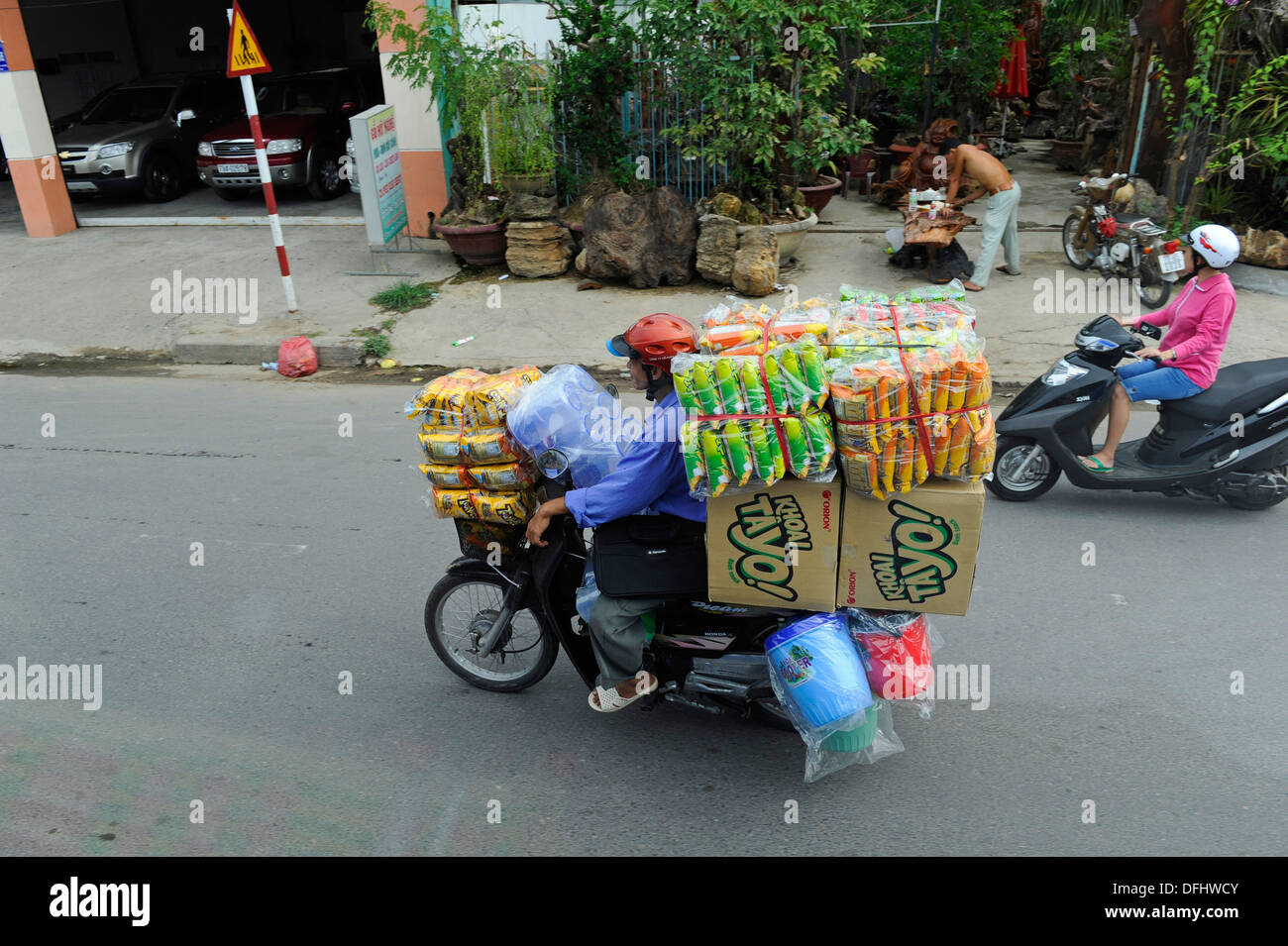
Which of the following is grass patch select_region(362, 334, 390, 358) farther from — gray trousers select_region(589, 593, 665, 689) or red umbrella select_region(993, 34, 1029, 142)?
red umbrella select_region(993, 34, 1029, 142)

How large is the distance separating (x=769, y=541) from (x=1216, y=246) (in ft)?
11.1

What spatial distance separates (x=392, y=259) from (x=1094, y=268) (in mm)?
7700

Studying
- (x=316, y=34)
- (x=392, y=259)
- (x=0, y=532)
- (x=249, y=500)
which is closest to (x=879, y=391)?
(x=249, y=500)

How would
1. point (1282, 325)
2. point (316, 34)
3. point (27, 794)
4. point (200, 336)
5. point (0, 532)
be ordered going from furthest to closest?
point (316, 34) → point (200, 336) → point (1282, 325) → point (0, 532) → point (27, 794)

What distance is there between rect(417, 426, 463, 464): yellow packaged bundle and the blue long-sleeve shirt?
1.64 ft

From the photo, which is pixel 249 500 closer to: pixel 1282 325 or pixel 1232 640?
pixel 1232 640

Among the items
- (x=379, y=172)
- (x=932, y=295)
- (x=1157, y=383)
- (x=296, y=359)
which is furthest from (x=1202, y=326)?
(x=379, y=172)

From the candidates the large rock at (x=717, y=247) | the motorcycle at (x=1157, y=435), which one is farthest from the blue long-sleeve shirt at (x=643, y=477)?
the large rock at (x=717, y=247)

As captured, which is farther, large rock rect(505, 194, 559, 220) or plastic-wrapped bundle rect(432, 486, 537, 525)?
large rock rect(505, 194, 559, 220)

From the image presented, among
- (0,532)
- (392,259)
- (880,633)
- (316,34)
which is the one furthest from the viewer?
(316,34)

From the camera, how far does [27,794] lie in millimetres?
3576

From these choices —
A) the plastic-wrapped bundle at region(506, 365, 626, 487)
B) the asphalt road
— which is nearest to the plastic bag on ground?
the asphalt road

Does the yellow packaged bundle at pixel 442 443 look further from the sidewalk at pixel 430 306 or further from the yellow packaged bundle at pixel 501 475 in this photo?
the sidewalk at pixel 430 306

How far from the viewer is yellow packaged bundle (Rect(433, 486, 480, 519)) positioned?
366 centimetres
